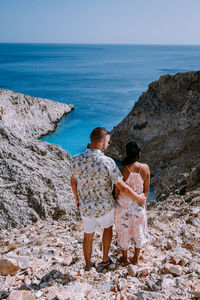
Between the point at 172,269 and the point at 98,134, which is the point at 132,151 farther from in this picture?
the point at 172,269

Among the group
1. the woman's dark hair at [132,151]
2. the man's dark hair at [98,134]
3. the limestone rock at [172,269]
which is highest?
the man's dark hair at [98,134]

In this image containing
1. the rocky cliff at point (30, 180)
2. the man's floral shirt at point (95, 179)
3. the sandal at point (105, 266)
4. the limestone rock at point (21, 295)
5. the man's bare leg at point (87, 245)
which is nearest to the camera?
the limestone rock at point (21, 295)

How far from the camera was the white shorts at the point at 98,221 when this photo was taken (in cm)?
355

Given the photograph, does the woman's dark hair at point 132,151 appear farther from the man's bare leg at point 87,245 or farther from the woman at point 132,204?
the man's bare leg at point 87,245

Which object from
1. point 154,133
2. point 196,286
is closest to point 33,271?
point 196,286

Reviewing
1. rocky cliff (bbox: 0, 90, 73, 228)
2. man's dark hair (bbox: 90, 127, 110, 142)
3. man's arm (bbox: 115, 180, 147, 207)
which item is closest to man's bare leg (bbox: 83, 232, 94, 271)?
man's arm (bbox: 115, 180, 147, 207)

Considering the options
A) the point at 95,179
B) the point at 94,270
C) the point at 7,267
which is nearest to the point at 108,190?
the point at 95,179

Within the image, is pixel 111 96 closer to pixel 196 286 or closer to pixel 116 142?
pixel 116 142

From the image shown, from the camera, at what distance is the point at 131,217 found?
3695 mm

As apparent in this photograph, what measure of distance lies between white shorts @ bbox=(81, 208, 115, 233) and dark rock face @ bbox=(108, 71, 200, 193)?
13925 millimetres

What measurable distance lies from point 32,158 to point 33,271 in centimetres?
454

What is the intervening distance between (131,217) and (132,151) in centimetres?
93

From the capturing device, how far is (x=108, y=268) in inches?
153

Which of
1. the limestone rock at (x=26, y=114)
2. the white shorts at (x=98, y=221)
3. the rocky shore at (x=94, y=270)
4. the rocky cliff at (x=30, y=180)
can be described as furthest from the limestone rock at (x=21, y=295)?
the limestone rock at (x=26, y=114)
